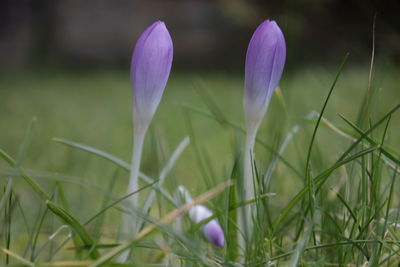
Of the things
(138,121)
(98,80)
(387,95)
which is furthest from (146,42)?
(98,80)

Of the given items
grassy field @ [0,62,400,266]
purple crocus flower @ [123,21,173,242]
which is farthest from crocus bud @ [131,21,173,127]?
grassy field @ [0,62,400,266]

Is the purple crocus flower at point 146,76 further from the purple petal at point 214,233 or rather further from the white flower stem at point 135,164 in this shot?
the purple petal at point 214,233

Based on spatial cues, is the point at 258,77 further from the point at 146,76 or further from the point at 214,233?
the point at 214,233

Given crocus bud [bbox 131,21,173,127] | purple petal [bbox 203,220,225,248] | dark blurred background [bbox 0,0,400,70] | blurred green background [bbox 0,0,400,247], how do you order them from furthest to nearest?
dark blurred background [bbox 0,0,400,70] < blurred green background [bbox 0,0,400,247] < purple petal [bbox 203,220,225,248] < crocus bud [bbox 131,21,173,127]

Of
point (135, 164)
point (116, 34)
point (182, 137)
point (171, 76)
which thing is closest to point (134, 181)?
point (135, 164)

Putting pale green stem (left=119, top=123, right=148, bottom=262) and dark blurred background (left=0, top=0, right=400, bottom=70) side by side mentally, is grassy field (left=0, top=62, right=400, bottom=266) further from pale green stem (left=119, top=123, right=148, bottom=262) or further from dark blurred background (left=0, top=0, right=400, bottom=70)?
dark blurred background (left=0, top=0, right=400, bottom=70)

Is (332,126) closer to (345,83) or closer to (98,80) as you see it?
(345,83)
